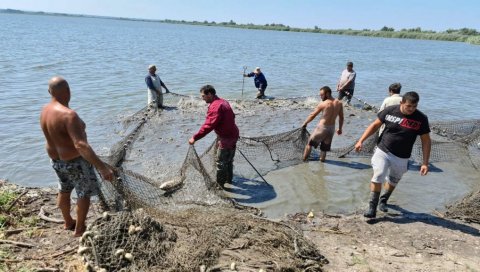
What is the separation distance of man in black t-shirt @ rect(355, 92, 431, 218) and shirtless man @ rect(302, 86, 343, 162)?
1.93 metres

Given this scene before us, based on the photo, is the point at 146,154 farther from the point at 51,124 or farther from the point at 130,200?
the point at 51,124

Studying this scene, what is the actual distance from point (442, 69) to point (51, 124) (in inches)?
1254

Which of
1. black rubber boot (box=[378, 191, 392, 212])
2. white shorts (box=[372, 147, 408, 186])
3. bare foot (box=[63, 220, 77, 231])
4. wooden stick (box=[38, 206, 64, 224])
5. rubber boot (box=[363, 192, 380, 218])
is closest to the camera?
bare foot (box=[63, 220, 77, 231])

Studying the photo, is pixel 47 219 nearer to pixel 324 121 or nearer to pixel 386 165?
pixel 386 165

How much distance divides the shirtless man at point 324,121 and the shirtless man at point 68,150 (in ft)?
14.5

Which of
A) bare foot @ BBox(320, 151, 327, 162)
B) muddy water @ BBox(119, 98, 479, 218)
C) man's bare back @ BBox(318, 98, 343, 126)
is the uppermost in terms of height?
man's bare back @ BBox(318, 98, 343, 126)

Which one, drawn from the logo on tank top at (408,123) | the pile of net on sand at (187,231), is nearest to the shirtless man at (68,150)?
the pile of net on sand at (187,231)

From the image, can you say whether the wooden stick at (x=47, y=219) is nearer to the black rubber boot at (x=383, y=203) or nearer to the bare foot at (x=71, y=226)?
the bare foot at (x=71, y=226)

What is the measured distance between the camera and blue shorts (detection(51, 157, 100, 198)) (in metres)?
4.28

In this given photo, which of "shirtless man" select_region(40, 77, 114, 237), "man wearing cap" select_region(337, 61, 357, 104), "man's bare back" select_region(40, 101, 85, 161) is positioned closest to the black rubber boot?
"shirtless man" select_region(40, 77, 114, 237)

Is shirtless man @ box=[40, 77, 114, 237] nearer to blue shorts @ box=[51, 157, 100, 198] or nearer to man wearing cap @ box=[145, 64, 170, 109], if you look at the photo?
blue shorts @ box=[51, 157, 100, 198]

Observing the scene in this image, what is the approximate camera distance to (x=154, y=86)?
11945 millimetres

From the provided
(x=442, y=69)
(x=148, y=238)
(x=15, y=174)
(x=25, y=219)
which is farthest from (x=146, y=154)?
(x=442, y=69)

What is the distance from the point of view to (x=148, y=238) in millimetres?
4250
